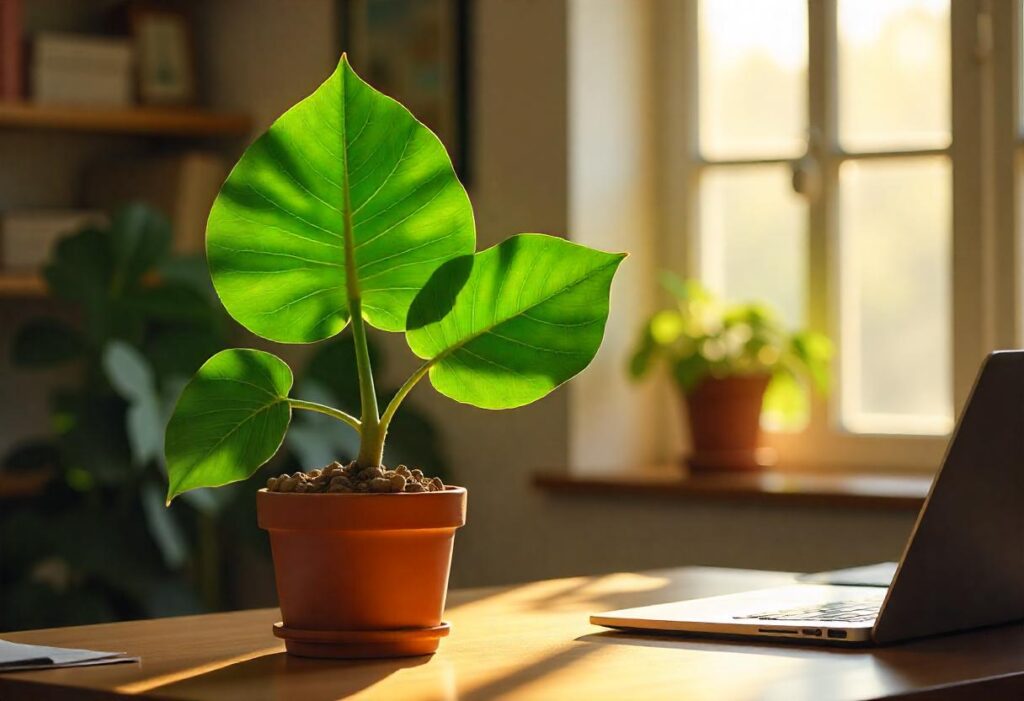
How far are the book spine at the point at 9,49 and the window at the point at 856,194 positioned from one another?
141 cm

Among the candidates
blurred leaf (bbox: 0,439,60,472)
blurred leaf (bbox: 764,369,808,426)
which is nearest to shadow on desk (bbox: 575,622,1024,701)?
blurred leaf (bbox: 764,369,808,426)

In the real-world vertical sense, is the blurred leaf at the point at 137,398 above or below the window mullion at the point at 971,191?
below

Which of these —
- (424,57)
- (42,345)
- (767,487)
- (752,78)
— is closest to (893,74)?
(752,78)

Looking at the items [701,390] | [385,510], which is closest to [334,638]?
[385,510]

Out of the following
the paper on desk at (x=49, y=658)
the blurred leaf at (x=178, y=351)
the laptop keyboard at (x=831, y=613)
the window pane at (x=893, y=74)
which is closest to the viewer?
the paper on desk at (x=49, y=658)

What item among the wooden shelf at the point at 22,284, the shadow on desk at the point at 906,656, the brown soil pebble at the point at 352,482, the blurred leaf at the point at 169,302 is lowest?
the shadow on desk at the point at 906,656

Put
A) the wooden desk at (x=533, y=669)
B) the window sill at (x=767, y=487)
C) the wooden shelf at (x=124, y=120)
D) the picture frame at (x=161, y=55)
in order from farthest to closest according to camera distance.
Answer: the picture frame at (x=161, y=55) → the wooden shelf at (x=124, y=120) → the window sill at (x=767, y=487) → the wooden desk at (x=533, y=669)

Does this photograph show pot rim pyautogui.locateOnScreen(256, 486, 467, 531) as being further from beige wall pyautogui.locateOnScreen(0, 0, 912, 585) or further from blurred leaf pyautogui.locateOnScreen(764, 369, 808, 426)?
blurred leaf pyautogui.locateOnScreen(764, 369, 808, 426)

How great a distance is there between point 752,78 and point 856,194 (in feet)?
1.07

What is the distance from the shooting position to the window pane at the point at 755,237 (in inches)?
124

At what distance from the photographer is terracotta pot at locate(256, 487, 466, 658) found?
1.15 metres

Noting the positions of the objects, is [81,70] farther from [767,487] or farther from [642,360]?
[767,487]

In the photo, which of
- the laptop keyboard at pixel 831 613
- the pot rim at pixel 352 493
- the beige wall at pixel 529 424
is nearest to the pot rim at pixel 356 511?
the pot rim at pixel 352 493

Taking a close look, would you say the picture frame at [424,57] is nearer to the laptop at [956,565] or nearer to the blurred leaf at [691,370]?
the blurred leaf at [691,370]
